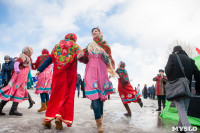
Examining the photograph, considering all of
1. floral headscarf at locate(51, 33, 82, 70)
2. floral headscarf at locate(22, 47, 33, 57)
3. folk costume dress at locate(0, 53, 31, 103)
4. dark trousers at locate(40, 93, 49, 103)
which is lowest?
dark trousers at locate(40, 93, 49, 103)

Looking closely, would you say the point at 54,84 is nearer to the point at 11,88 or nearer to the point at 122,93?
the point at 11,88

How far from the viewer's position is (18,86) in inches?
166

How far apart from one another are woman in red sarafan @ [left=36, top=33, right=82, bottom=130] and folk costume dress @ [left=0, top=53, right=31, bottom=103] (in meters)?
1.57

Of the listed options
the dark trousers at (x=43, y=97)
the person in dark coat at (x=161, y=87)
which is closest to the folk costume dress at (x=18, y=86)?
the dark trousers at (x=43, y=97)

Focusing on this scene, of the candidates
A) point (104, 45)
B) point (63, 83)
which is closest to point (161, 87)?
Answer: point (104, 45)

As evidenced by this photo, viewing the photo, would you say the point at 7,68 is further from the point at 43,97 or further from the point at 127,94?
the point at 127,94

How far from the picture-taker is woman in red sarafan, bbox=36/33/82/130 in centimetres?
283

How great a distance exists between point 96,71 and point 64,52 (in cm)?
79

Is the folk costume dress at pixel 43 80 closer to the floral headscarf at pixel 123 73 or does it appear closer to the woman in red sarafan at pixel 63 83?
the woman in red sarafan at pixel 63 83

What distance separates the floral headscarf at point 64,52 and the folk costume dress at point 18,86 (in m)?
1.64

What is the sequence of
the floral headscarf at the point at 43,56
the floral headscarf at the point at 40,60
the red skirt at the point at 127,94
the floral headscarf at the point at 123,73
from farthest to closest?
1. the floral headscarf at the point at 123,73
2. the red skirt at the point at 127,94
3. the floral headscarf at the point at 43,56
4. the floral headscarf at the point at 40,60

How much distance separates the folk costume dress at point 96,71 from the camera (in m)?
2.83

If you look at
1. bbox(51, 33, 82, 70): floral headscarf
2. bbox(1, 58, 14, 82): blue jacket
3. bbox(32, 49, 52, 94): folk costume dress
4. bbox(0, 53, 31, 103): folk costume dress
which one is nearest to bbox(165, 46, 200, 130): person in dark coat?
bbox(51, 33, 82, 70): floral headscarf

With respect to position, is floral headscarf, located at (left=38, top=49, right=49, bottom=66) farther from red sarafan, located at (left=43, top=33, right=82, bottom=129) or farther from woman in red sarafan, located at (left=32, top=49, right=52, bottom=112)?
red sarafan, located at (left=43, top=33, right=82, bottom=129)
